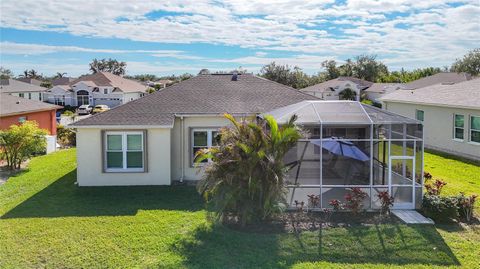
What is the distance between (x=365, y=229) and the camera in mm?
11250

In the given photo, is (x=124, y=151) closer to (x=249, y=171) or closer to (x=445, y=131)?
(x=249, y=171)

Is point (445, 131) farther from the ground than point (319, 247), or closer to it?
farther from the ground

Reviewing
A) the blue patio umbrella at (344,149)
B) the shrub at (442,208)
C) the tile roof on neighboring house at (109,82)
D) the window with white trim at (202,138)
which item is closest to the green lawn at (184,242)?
the shrub at (442,208)

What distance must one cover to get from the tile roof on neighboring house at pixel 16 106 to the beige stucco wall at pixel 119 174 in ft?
41.3

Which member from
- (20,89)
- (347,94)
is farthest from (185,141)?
(347,94)

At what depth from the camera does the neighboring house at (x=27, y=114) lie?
2639cm

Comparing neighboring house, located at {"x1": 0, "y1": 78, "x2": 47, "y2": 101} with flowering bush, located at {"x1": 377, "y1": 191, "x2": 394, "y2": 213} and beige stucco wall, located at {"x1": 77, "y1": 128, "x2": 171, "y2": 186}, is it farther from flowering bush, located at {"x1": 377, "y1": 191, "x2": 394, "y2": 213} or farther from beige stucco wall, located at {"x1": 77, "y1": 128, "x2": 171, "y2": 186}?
flowering bush, located at {"x1": 377, "y1": 191, "x2": 394, "y2": 213}

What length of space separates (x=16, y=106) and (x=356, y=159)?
24.8 m

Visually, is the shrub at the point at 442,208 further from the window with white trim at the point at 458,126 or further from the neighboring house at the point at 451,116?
the window with white trim at the point at 458,126

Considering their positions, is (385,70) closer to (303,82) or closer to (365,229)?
(303,82)

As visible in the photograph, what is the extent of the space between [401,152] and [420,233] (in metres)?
4.80

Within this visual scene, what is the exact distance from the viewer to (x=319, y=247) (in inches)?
400

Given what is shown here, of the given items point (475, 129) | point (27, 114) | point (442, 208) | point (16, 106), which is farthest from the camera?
point (27, 114)

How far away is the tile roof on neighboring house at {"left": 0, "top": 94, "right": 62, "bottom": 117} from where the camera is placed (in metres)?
26.4
